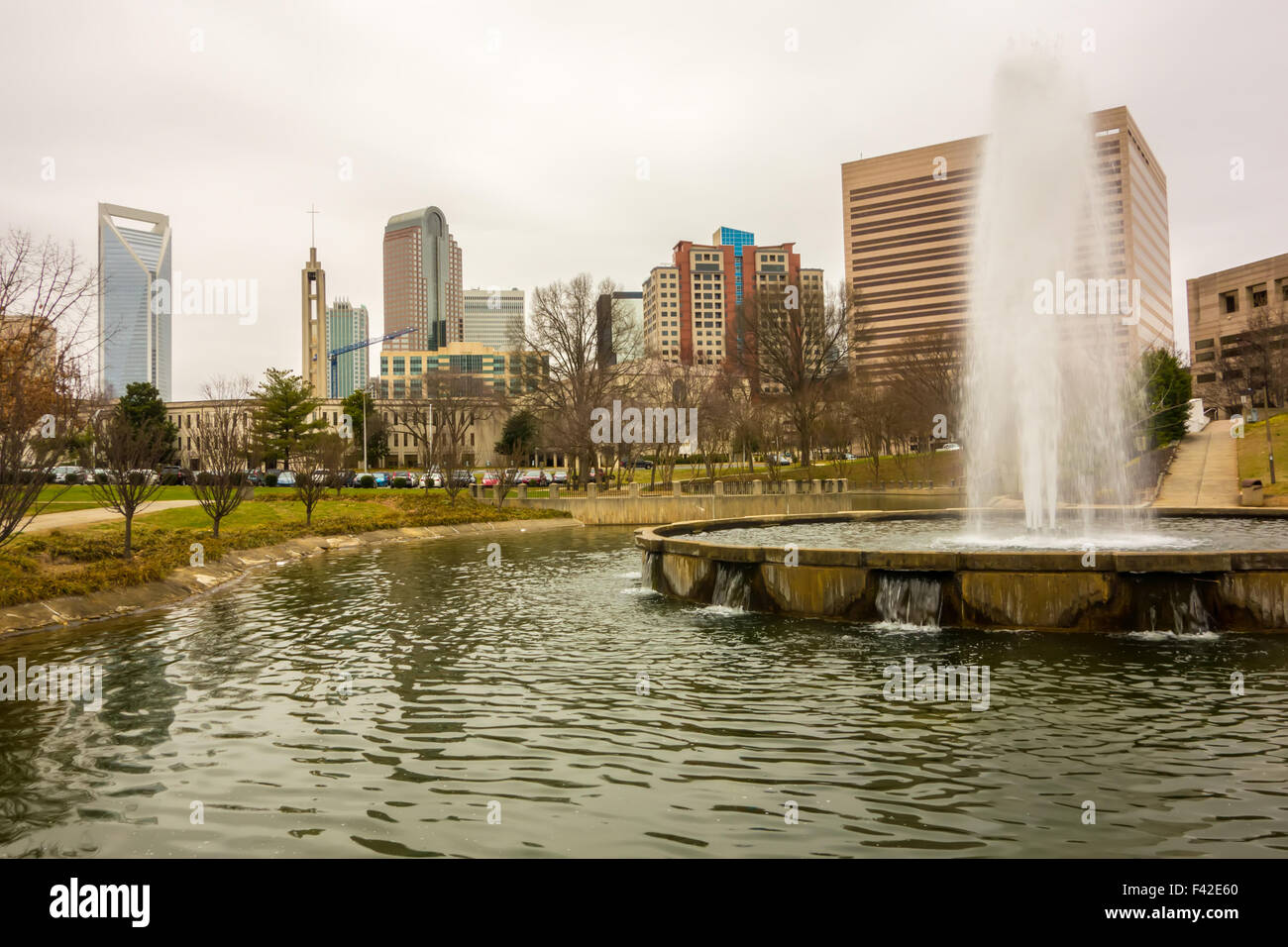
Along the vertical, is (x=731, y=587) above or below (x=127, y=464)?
below

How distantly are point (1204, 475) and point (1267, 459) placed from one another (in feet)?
15.0

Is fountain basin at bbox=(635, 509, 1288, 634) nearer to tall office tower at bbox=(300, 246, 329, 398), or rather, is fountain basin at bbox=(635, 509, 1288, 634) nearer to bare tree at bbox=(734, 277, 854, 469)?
bare tree at bbox=(734, 277, 854, 469)

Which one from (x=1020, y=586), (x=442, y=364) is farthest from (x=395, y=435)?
(x=1020, y=586)

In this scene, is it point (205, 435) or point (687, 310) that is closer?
point (205, 435)

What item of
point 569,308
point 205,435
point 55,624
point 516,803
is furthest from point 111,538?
point 569,308

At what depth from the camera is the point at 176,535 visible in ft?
81.6

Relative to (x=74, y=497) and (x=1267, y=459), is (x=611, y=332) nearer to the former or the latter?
(x=74, y=497)

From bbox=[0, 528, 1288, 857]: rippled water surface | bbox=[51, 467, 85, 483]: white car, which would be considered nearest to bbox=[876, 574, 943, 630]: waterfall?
bbox=[0, 528, 1288, 857]: rippled water surface

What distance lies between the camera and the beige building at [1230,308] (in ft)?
286

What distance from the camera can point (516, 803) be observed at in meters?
5.93

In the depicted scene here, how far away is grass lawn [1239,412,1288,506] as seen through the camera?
3238cm

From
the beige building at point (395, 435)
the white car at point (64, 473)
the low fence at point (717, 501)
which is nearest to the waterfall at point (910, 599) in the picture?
the white car at point (64, 473)

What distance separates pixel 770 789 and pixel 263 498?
137 ft
